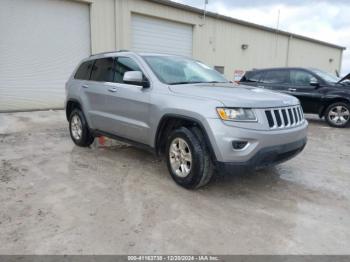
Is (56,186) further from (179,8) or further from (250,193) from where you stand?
(179,8)

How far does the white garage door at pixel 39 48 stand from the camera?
10273mm

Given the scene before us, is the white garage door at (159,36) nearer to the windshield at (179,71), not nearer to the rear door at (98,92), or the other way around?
the rear door at (98,92)

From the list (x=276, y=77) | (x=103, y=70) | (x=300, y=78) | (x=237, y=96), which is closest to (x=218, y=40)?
(x=276, y=77)

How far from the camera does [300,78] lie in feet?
30.8

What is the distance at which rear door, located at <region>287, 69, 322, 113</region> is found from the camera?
29.4 feet

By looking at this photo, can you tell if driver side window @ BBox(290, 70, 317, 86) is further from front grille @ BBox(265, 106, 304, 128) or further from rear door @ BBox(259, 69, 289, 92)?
front grille @ BBox(265, 106, 304, 128)

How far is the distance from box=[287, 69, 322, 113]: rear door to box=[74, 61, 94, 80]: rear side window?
6168 mm

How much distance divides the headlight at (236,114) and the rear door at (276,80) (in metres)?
6.65

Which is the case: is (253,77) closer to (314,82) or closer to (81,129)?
(314,82)

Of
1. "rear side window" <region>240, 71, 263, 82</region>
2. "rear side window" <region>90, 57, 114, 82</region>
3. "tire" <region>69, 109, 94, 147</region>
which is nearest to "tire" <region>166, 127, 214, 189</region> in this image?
"rear side window" <region>90, 57, 114, 82</region>

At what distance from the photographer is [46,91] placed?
A: 1130 cm

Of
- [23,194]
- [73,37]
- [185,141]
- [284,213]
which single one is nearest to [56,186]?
[23,194]

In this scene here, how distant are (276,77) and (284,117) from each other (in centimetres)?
643

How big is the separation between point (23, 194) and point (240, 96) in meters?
2.86
